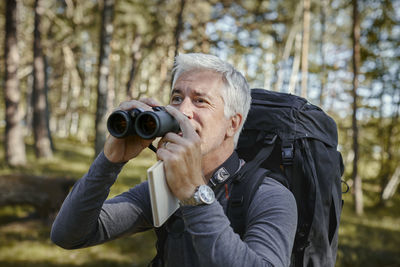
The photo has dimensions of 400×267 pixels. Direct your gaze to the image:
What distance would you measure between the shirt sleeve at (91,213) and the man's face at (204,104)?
0.49m

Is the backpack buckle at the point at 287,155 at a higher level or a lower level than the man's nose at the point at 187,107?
lower

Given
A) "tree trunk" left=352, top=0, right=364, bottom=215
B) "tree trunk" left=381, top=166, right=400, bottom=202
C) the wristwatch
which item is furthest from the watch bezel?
"tree trunk" left=381, top=166, right=400, bottom=202

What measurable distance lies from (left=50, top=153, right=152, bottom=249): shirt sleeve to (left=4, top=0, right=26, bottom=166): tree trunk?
37.6 ft

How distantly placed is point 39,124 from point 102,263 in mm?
10178

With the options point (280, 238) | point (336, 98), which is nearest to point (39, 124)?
point (280, 238)

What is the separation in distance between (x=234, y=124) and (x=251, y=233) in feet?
2.54

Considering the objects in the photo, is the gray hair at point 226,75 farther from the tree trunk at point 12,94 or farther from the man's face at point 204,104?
the tree trunk at point 12,94

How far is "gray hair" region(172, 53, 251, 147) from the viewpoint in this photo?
83.3 inches

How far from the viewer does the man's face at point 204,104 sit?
2.00m

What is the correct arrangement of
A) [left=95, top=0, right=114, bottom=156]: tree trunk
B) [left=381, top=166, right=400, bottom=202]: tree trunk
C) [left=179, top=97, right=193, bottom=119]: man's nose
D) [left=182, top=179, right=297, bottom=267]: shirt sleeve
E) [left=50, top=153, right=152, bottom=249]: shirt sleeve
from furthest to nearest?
[left=381, top=166, right=400, bottom=202]: tree trunk, [left=95, top=0, right=114, bottom=156]: tree trunk, [left=179, top=97, right=193, bottom=119]: man's nose, [left=50, top=153, right=152, bottom=249]: shirt sleeve, [left=182, top=179, right=297, bottom=267]: shirt sleeve

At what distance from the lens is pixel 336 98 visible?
81.9ft

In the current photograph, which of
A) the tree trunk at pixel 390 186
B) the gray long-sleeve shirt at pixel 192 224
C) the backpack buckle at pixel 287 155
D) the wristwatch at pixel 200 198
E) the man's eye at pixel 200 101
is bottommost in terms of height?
the tree trunk at pixel 390 186

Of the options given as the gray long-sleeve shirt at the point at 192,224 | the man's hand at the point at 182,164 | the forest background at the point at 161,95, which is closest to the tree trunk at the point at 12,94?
the forest background at the point at 161,95

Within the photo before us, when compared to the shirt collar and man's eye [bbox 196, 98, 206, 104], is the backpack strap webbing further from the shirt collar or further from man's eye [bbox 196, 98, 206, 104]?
man's eye [bbox 196, 98, 206, 104]
